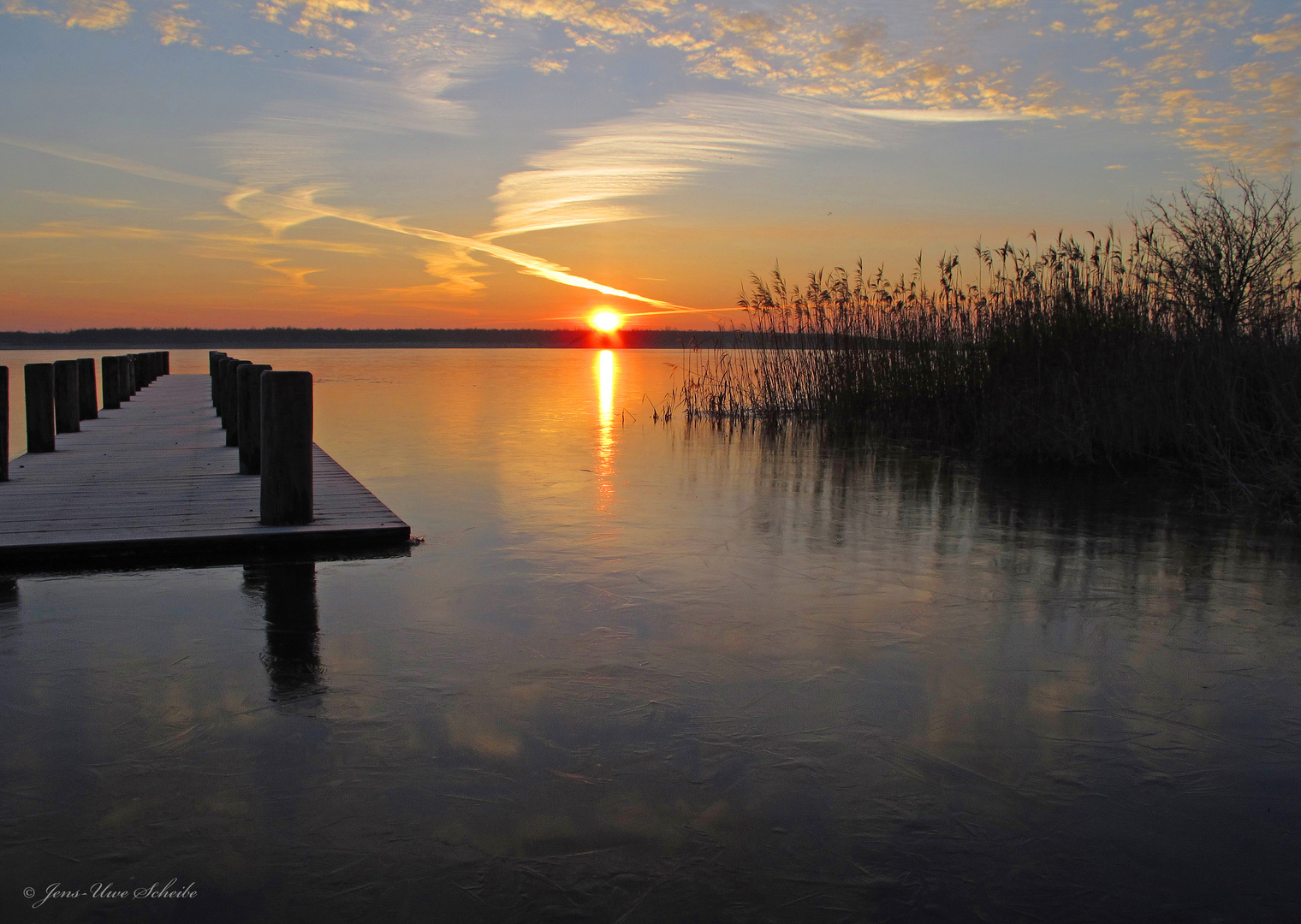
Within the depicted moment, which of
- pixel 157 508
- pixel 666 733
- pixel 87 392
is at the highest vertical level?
pixel 87 392

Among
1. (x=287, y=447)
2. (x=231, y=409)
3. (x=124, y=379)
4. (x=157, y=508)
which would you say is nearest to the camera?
(x=287, y=447)

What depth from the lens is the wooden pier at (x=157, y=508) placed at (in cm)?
526

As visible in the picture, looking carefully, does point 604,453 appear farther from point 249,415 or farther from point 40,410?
point 40,410

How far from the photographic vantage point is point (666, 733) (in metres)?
3.06

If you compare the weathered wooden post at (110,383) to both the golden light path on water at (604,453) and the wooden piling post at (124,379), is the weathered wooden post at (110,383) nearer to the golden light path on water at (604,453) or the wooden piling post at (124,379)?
the wooden piling post at (124,379)

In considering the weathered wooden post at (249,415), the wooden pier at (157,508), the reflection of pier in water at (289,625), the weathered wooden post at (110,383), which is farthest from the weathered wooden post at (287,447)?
the weathered wooden post at (110,383)

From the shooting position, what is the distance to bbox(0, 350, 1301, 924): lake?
2215 millimetres

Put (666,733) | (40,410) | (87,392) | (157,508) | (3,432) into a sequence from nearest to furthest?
(666,733) → (157,508) → (3,432) → (40,410) → (87,392)

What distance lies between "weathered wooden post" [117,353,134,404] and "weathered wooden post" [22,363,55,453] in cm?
690

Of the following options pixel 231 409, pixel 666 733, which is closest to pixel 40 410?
pixel 231 409

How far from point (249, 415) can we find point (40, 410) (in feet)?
9.53

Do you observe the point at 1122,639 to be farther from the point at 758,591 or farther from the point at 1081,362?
the point at 1081,362

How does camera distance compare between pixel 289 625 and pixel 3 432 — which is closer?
pixel 289 625

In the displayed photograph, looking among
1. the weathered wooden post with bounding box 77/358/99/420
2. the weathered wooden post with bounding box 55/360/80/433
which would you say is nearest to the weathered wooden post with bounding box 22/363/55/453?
the weathered wooden post with bounding box 55/360/80/433
